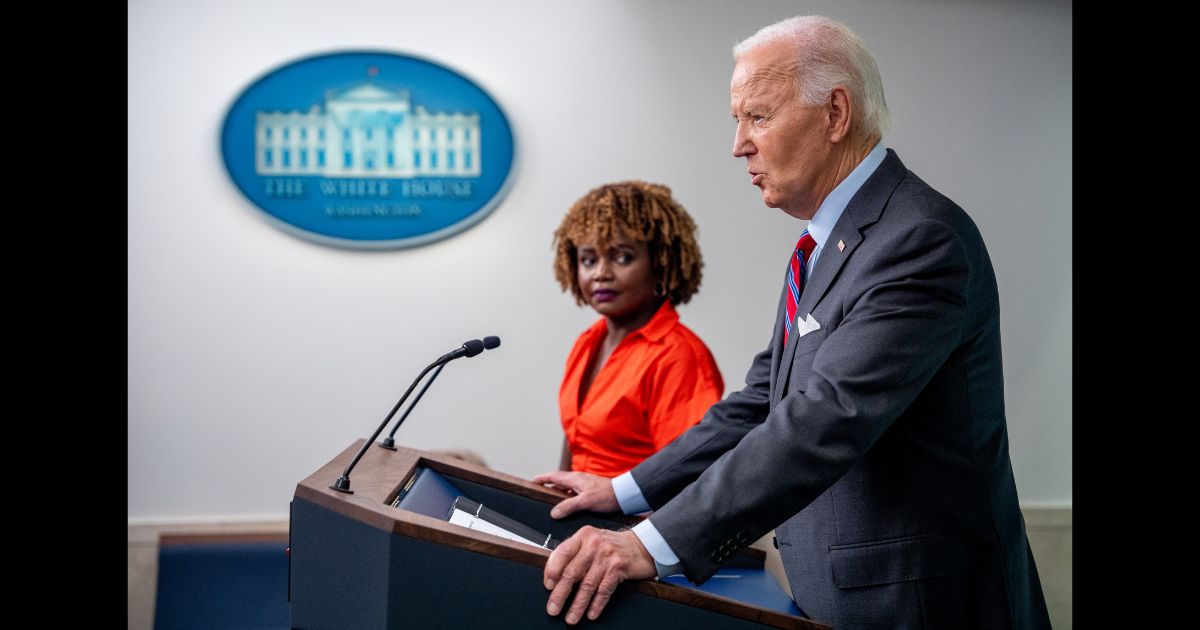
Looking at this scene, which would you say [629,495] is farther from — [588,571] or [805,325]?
[588,571]

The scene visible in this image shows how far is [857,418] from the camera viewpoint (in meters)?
1.25

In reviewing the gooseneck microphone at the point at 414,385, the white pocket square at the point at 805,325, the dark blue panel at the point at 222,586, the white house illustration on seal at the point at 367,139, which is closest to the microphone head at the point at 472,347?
the gooseneck microphone at the point at 414,385

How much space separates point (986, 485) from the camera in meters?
1.36

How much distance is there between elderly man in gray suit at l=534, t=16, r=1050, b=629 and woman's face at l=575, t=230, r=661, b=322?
46.9 inches

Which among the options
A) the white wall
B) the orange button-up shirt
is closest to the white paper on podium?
the orange button-up shirt

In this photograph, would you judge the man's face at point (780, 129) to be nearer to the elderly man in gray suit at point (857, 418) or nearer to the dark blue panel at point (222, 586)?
the elderly man in gray suit at point (857, 418)

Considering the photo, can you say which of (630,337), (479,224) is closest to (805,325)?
(630,337)

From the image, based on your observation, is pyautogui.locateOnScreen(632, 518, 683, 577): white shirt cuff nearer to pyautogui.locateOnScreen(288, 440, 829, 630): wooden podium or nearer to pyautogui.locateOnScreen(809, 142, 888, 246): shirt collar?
pyautogui.locateOnScreen(288, 440, 829, 630): wooden podium

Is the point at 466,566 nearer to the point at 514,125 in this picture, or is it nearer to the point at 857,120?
the point at 857,120

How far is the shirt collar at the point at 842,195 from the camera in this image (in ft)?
5.01

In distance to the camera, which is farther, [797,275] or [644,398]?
[644,398]

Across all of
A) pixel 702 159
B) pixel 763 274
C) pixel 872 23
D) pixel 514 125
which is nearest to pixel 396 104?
pixel 514 125

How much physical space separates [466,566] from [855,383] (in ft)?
1.75

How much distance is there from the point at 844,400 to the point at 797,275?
0.40m
